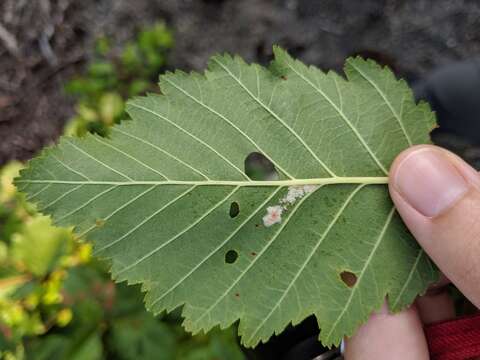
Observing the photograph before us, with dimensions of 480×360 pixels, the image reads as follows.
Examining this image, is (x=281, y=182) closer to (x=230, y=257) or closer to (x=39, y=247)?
(x=230, y=257)

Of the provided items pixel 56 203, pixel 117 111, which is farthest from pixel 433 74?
pixel 56 203

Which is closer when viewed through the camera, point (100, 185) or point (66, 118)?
point (100, 185)

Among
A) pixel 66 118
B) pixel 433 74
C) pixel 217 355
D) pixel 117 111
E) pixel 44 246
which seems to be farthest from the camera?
pixel 66 118

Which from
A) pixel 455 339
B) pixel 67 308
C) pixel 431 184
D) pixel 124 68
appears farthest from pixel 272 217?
pixel 124 68

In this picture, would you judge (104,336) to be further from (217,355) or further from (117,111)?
(117,111)

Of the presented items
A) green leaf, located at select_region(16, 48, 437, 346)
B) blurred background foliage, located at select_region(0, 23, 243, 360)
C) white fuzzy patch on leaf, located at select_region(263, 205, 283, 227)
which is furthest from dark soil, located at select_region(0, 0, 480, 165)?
white fuzzy patch on leaf, located at select_region(263, 205, 283, 227)

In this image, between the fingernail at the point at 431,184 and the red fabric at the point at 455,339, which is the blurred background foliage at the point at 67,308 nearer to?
the red fabric at the point at 455,339

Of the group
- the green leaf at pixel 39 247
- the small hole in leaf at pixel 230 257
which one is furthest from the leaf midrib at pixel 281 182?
the green leaf at pixel 39 247
